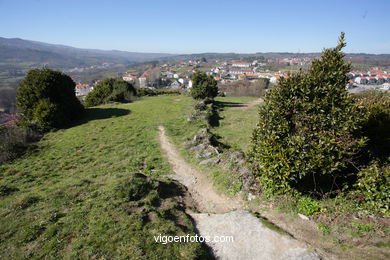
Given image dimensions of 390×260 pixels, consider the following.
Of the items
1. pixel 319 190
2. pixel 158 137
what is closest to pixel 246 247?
pixel 319 190

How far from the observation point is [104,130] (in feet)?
57.2

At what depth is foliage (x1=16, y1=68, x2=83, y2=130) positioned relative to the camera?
1725 centimetres

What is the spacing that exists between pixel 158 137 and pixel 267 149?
34.6 feet

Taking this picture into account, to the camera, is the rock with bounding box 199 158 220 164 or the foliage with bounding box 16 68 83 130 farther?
the foliage with bounding box 16 68 83 130

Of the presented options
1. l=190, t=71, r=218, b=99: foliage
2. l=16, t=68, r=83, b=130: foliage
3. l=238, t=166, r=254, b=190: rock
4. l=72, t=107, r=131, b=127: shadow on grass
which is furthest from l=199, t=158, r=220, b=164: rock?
l=190, t=71, r=218, b=99: foliage

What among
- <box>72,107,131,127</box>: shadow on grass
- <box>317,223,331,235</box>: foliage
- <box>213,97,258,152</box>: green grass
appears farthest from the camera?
<box>72,107,131,127</box>: shadow on grass

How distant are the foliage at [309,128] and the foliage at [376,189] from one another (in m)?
0.62

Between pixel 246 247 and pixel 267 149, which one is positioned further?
pixel 267 149

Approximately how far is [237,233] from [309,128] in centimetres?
393

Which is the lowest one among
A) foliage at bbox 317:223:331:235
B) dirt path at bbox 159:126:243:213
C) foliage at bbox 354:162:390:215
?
dirt path at bbox 159:126:243:213

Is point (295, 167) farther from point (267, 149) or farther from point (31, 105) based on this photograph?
point (31, 105)

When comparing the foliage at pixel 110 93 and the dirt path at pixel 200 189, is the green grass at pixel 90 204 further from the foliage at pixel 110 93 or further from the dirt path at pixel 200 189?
the foliage at pixel 110 93

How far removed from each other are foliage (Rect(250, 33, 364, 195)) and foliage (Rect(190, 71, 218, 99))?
2121 cm

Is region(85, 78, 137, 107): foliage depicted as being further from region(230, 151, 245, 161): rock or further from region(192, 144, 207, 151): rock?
region(230, 151, 245, 161): rock
